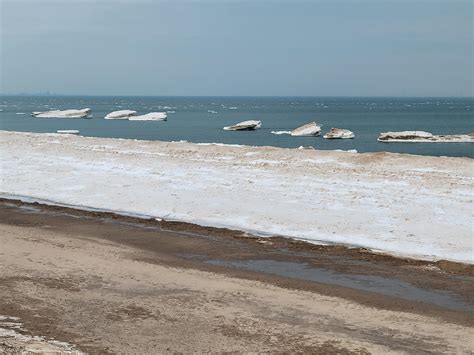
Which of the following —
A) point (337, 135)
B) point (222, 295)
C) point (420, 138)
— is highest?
point (337, 135)

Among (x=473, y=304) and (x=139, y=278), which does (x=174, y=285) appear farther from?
(x=473, y=304)

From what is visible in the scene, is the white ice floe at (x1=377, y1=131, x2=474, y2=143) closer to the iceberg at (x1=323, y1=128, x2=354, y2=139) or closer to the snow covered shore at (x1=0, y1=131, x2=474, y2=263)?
the iceberg at (x1=323, y1=128, x2=354, y2=139)

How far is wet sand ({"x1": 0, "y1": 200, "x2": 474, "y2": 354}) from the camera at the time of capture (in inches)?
342

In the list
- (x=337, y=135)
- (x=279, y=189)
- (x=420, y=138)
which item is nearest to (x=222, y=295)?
(x=279, y=189)

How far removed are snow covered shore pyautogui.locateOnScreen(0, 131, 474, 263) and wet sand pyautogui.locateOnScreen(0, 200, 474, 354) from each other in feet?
5.24

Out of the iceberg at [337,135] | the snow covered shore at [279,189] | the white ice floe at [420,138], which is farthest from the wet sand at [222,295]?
the iceberg at [337,135]

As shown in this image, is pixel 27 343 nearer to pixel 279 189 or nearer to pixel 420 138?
pixel 279 189

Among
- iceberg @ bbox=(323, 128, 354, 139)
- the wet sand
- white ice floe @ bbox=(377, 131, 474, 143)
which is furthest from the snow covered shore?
white ice floe @ bbox=(377, 131, 474, 143)

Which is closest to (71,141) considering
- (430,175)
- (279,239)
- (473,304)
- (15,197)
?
(15,197)

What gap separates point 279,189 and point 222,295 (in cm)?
1050

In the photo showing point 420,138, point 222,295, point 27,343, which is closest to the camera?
point 27,343

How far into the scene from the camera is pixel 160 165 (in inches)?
1043

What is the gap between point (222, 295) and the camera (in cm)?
1083

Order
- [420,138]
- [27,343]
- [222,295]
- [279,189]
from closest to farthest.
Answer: [27,343] < [222,295] < [279,189] < [420,138]
